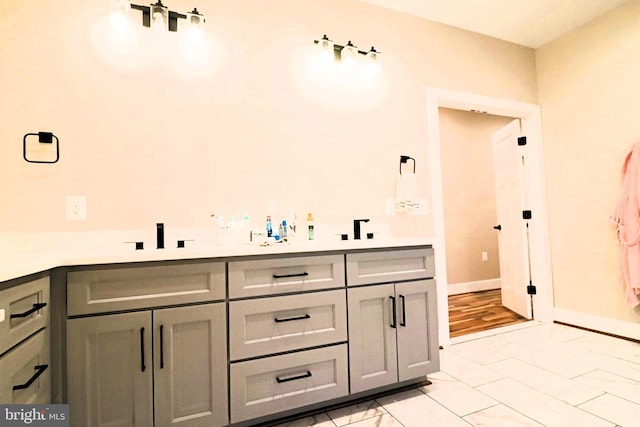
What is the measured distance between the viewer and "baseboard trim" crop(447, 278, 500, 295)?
4.15m

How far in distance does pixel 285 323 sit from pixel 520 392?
4.50ft

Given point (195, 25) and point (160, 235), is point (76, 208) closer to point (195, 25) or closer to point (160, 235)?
point (160, 235)

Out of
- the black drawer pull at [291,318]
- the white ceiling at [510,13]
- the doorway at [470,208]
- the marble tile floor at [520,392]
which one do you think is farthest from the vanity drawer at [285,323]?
the doorway at [470,208]

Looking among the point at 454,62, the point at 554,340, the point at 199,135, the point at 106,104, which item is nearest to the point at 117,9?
the point at 106,104

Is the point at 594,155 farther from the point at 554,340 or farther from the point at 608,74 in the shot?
the point at 554,340

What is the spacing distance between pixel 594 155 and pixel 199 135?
310cm

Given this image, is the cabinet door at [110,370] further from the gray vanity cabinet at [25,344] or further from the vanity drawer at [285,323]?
the vanity drawer at [285,323]

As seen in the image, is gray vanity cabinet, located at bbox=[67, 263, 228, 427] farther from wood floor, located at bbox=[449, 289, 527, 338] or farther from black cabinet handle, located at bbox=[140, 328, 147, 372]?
wood floor, located at bbox=[449, 289, 527, 338]

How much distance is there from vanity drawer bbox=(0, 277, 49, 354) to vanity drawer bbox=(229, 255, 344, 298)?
0.65 metres

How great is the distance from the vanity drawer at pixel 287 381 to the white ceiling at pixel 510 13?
7.93 feet

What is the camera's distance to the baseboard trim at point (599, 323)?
96.4 inches

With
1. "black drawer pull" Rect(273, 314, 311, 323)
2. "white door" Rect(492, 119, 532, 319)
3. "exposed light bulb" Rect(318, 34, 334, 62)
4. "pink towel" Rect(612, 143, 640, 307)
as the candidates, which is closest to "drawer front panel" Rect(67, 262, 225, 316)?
"black drawer pull" Rect(273, 314, 311, 323)

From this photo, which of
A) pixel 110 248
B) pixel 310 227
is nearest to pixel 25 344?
pixel 110 248

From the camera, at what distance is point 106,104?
1720 millimetres
